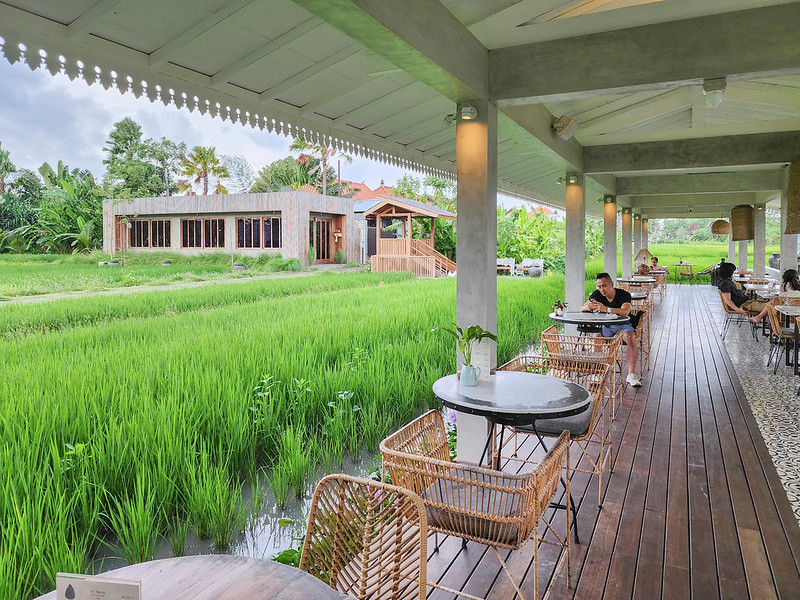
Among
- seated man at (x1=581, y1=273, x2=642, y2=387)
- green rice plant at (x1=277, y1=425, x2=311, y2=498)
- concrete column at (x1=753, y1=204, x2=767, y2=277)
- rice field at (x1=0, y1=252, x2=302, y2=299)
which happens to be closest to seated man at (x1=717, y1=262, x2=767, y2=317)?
seated man at (x1=581, y1=273, x2=642, y2=387)

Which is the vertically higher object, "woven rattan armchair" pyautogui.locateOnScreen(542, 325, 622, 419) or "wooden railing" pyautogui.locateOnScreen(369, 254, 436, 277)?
"wooden railing" pyautogui.locateOnScreen(369, 254, 436, 277)

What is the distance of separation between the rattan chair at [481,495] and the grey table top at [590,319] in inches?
127

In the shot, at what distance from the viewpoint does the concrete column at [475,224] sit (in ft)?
13.0

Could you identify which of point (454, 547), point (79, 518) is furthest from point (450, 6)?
point (79, 518)

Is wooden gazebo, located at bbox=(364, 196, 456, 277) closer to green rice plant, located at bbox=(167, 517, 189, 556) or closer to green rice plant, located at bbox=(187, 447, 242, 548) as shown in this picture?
green rice plant, located at bbox=(187, 447, 242, 548)

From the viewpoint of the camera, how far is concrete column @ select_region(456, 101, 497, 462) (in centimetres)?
396

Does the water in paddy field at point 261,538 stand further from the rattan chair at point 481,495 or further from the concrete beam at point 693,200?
the concrete beam at point 693,200

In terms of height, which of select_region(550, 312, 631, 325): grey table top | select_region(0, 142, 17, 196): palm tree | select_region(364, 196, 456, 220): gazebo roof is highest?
select_region(0, 142, 17, 196): palm tree

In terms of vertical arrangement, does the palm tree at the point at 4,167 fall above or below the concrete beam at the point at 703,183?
above

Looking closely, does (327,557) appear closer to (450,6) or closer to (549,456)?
(549,456)

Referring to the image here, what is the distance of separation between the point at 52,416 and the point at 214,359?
206 centimetres

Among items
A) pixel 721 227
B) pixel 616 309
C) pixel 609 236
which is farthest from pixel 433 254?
pixel 616 309

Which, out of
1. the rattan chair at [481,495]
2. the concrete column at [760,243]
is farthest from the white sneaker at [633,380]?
the concrete column at [760,243]

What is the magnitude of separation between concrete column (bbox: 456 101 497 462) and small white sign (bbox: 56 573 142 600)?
3044 mm
